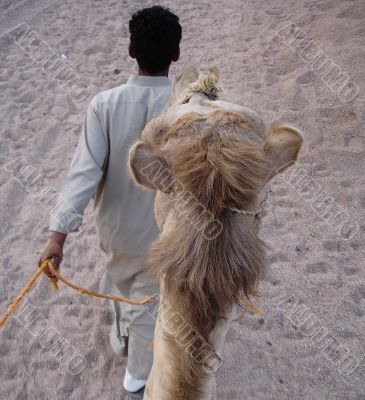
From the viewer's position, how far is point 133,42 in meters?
1.83

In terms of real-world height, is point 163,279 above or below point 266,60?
above

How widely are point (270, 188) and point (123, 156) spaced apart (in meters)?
2.29

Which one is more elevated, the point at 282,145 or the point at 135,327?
Answer: the point at 282,145

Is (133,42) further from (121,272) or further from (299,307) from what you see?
(299,307)

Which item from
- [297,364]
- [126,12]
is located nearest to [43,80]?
[126,12]

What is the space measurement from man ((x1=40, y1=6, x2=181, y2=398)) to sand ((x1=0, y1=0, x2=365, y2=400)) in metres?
0.93

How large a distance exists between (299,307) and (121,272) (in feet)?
4.94

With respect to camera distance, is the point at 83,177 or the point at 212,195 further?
the point at 83,177

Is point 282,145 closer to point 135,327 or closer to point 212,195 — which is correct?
point 212,195

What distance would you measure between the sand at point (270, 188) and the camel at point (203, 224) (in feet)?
0.64

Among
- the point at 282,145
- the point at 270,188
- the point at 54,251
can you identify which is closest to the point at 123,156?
the point at 54,251

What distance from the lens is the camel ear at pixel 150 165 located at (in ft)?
3.66

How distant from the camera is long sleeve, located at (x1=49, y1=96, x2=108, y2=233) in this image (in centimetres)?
175

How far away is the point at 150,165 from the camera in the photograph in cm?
112
